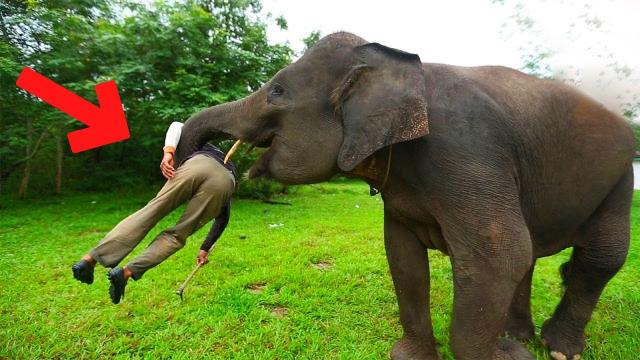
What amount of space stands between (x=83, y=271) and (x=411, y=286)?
184 cm

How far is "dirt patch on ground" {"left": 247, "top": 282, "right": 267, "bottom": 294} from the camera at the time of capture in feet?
12.4

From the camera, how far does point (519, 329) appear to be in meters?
2.78

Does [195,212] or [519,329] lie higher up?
[195,212]

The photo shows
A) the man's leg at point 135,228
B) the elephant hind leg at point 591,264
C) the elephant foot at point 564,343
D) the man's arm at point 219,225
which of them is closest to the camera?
the man's leg at point 135,228

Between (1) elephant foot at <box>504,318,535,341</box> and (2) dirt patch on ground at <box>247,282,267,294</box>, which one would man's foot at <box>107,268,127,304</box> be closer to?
(2) dirt patch on ground at <box>247,282,267,294</box>

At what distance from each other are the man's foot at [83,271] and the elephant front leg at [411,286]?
1681 millimetres

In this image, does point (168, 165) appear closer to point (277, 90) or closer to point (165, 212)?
point (165, 212)

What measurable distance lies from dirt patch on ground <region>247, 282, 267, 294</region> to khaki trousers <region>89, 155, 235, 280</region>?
170 centimetres

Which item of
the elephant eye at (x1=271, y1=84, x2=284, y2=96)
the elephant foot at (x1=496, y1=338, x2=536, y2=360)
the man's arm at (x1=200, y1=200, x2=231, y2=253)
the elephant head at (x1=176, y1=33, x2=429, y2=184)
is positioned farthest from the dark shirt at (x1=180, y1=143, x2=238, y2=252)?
the elephant foot at (x1=496, y1=338, x2=536, y2=360)

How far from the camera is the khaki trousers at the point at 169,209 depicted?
6.96ft

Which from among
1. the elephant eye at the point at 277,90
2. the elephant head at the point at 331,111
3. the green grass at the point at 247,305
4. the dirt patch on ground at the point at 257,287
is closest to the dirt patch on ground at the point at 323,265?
the green grass at the point at 247,305

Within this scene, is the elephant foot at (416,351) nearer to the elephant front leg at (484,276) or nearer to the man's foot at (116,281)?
the elephant front leg at (484,276)

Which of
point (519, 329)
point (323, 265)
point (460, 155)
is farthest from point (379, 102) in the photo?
point (323, 265)

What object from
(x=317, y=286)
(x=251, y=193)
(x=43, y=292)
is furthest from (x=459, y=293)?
(x=251, y=193)
